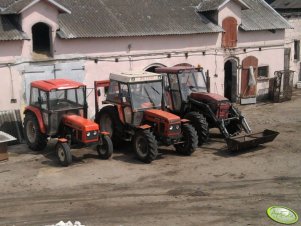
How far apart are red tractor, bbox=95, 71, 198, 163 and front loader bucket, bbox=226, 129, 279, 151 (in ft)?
4.02

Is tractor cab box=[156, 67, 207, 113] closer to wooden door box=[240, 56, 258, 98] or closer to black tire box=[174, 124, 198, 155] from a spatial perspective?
black tire box=[174, 124, 198, 155]

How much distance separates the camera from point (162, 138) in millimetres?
13102

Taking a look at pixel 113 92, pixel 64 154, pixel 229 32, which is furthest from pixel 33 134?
pixel 229 32

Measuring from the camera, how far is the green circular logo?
907 cm

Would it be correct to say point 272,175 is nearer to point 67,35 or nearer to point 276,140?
point 276,140

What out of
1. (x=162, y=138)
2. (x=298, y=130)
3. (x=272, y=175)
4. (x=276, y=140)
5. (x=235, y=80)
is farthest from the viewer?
(x=235, y=80)

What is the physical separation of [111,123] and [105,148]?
1.27m

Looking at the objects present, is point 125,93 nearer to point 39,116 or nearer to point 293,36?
point 39,116

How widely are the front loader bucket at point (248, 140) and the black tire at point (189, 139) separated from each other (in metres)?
1.16

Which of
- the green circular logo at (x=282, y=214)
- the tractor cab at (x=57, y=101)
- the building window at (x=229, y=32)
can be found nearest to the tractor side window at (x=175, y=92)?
the tractor cab at (x=57, y=101)

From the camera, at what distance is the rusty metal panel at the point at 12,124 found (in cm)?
1573

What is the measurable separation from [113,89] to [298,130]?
7698 millimetres

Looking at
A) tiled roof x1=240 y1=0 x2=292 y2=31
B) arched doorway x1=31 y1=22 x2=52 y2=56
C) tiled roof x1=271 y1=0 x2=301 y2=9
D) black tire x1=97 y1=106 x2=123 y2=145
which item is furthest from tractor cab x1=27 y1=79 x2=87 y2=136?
tiled roof x1=271 y1=0 x2=301 y2=9

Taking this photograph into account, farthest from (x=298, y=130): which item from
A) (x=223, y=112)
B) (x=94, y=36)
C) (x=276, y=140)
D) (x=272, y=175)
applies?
(x=94, y=36)
